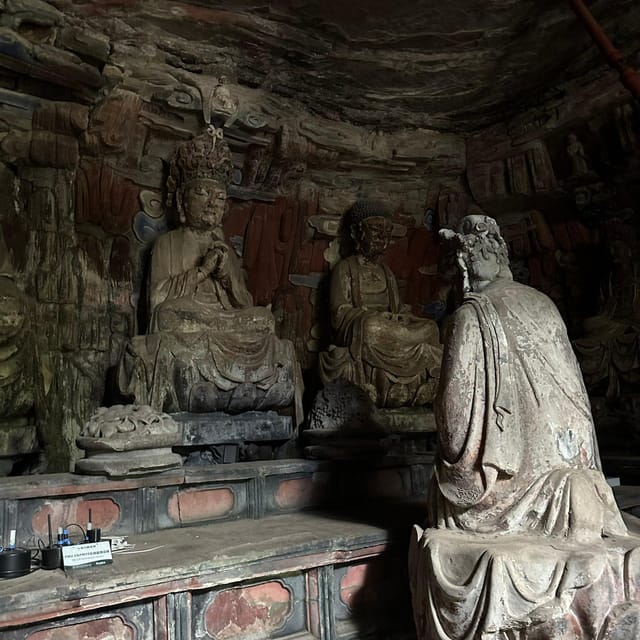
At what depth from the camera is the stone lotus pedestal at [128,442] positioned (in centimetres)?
356

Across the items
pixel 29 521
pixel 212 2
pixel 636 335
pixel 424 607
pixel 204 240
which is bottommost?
pixel 424 607

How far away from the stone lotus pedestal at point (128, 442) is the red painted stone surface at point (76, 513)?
0.17 m

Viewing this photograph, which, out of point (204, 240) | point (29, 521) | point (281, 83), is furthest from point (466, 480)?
point (281, 83)

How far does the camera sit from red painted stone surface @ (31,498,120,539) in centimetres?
335

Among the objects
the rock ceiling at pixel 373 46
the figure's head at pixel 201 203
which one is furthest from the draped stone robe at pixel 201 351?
the rock ceiling at pixel 373 46

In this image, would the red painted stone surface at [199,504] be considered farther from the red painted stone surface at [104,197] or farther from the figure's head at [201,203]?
the red painted stone surface at [104,197]

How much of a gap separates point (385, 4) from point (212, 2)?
5.23ft

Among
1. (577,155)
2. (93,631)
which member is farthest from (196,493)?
(577,155)

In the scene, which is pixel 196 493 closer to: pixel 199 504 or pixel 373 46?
pixel 199 504

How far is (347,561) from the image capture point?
338 centimetres

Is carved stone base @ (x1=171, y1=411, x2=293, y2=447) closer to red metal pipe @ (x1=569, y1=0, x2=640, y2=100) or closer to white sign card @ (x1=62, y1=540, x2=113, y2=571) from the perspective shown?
white sign card @ (x1=62, y1=540, x2=113, y2=571)

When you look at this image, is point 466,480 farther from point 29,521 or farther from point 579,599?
point 29,521

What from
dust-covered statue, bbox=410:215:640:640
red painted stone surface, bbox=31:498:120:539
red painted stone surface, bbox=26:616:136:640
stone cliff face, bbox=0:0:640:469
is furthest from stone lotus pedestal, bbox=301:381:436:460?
stone cliff face, bbox=0:0:640:469

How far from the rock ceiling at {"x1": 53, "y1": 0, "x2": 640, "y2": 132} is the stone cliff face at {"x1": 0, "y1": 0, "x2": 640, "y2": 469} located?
0.07ft
